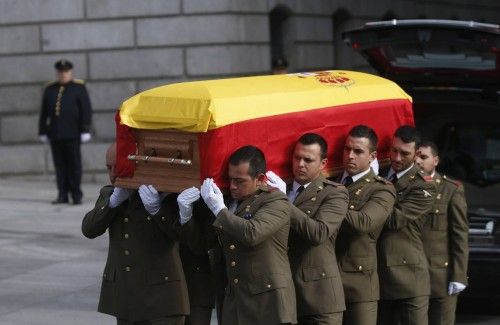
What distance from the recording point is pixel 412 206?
8.16m

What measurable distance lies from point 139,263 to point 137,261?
0.02 meters

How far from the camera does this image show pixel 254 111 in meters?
7.14

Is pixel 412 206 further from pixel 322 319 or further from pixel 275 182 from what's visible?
pixel 275 182

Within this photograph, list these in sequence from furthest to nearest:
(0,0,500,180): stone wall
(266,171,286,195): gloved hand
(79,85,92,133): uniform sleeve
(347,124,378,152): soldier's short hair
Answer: (0,0,500,180): stone wall < (79,85,92,133): uniform sleeve < (347,124,378,152): soldier's short hair < (266,171,286,195): gloved hand

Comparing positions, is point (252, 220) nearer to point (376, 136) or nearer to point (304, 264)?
point (304, 264)

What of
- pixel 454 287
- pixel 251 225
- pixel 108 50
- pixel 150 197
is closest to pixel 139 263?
pixel 150 197

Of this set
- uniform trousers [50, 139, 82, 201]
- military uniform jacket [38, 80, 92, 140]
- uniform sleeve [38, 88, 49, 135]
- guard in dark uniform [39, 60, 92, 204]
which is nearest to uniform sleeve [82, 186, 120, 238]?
uniform trousers [50, 139, 82, 201]

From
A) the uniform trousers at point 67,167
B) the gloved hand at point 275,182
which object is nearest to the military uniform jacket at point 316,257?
the gloved hand at point 275,182

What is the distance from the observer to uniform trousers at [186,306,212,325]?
7.71 metres

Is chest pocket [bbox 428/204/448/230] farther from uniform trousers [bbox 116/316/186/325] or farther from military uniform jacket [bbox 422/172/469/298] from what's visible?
uniform trousers [bbox 116/316/186/325]

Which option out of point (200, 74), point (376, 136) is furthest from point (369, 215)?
point (200, 74)

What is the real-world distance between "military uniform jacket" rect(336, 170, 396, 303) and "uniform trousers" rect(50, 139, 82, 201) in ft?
32.1

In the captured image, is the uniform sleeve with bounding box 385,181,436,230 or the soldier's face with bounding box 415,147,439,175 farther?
the soldier's face with bounding box 415,147,439,175

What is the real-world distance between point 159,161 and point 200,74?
12.6 m
